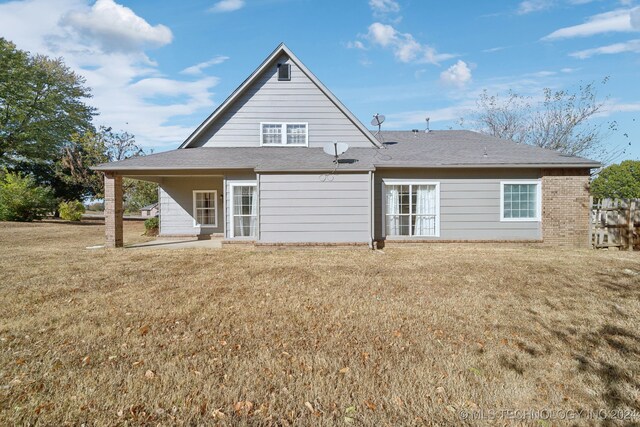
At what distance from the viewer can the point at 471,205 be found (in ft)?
39.8

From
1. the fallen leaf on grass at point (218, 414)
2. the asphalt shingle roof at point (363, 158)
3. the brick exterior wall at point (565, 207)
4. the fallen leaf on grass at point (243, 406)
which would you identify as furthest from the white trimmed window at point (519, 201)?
the fallen leaf on grass at point (218, 414)

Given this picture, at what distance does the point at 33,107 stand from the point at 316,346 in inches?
1543

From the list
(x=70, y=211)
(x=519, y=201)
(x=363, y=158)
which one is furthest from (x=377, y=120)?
(x=70, y=211)

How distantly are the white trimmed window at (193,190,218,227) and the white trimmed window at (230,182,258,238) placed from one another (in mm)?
2860

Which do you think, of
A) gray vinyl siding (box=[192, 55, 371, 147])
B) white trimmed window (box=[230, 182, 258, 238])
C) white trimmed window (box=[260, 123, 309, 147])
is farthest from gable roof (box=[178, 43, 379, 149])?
white trimmed window (box=[230, 182, 258, 238])

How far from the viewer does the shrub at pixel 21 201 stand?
69.3 feet

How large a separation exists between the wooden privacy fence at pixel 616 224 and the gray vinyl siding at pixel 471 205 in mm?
1926

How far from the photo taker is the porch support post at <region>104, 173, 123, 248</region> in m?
11.8

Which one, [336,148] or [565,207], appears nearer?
[336,148]

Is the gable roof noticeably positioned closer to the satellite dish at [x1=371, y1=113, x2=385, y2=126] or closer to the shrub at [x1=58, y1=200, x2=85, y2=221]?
the satellite dish at [x1=371, y1=113, x2=385, y2=126]

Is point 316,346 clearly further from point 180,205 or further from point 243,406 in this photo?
point 180,205

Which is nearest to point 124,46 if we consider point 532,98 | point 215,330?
point 215,330

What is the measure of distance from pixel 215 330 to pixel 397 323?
2.48 m

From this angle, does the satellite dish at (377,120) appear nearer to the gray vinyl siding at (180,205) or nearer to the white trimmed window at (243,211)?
the white trimmed window at (243,211)
